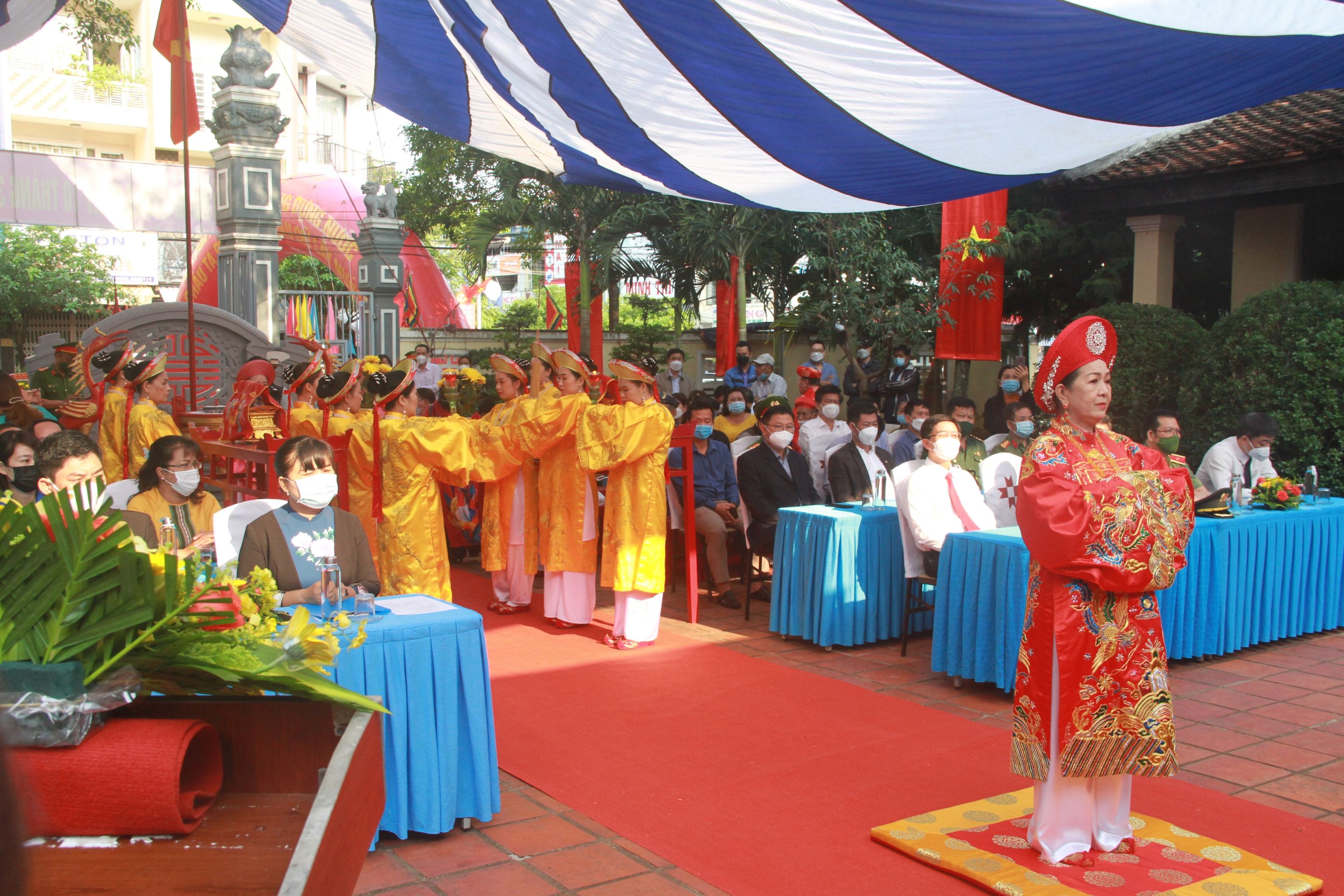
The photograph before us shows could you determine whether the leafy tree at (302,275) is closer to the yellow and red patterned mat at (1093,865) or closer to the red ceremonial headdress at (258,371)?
the red ceremonial headdress at (258,371)

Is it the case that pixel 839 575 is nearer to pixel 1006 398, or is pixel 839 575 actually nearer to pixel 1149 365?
pixel 1006 398

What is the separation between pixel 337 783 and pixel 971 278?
29.1ft

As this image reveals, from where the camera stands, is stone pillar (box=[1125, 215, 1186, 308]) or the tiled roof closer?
the tiled roof

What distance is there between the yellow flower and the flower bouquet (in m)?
6.15

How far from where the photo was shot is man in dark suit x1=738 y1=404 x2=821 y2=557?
728 centimetres

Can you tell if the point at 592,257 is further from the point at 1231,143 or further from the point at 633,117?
the point at 633,117

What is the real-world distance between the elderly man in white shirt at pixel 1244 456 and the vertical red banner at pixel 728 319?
626cm

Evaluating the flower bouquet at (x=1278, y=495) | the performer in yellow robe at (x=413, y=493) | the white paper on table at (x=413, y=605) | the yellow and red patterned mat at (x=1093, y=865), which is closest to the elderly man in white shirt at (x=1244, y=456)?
the flower bouquet at (x=1278, y=495)

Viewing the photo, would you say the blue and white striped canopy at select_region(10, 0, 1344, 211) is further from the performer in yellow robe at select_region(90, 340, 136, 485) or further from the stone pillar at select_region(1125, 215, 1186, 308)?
the stone pillar at select_region(1125, 215, 1186, 308)

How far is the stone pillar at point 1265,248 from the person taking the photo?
10445mm

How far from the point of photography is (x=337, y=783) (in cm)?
139

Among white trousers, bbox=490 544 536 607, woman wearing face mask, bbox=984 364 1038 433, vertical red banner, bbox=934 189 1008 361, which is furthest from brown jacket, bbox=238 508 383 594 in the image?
vertical red banner, bbox=934 189 1008 361

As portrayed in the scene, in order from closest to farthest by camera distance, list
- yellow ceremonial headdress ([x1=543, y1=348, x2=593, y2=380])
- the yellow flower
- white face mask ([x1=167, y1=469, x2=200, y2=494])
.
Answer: the yellow flower
white face mask ([x1=167, y1=469, x2=200, y2=494])
yellow ceremonial headdress ([x1=543, y1=348, x2=593, y2=380])

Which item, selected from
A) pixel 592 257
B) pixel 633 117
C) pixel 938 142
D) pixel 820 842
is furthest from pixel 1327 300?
pixel 592 257
